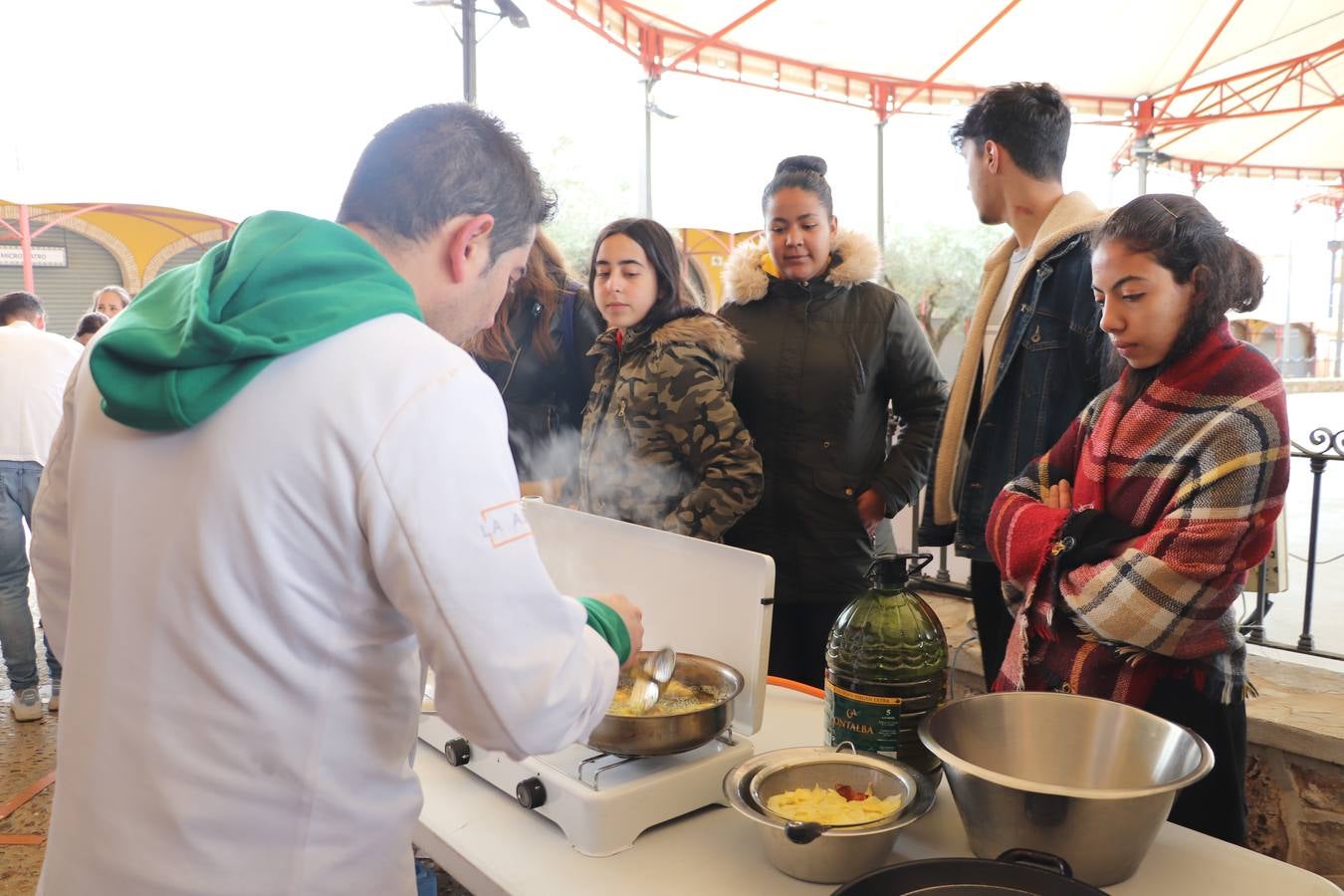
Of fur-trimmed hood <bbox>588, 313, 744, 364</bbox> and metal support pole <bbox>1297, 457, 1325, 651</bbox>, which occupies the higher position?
fur-trimmed hood <bbox>588, 313, 744, 364</bbox>

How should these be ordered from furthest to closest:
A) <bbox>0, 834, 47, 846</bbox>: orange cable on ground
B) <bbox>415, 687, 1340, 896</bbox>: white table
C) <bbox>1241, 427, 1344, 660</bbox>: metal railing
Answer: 1. <bbox>0, 834, 47, 846</bbox>: orange cable on ground
2. <bbox>1241, 427, 1344, 660</bbox>: metal railing
3. <bbox>415, 687, 1340, 896</bbox>: white table

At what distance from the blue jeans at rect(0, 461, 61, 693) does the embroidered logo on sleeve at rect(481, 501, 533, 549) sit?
A: 153 inches

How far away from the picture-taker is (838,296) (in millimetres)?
2531

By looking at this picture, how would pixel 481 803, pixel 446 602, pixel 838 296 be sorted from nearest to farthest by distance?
pixel 446 602, pixel 481 803, pixel 838 296

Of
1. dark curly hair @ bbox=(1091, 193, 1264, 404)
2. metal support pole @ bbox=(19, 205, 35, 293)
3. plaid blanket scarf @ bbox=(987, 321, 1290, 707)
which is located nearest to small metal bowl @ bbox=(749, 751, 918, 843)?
plaid blanket scarf @ bbox=(987, 321, 1290, 707)

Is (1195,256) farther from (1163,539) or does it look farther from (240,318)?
(240,318)

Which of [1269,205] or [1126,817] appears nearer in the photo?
[1126,817]

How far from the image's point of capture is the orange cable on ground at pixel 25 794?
3125 millimetres

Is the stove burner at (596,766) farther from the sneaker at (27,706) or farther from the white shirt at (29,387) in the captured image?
the sneaker at (27,706)

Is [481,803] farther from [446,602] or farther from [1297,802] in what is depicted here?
[1297,802]

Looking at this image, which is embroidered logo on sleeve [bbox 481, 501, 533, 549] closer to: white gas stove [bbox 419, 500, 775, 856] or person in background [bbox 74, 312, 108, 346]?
white gas stove [bbox 419, 500, 775, 856]

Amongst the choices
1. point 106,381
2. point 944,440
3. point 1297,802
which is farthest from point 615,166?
point 106,381

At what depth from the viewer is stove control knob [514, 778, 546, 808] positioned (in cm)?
124

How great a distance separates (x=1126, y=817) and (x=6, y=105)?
449 centimetres
